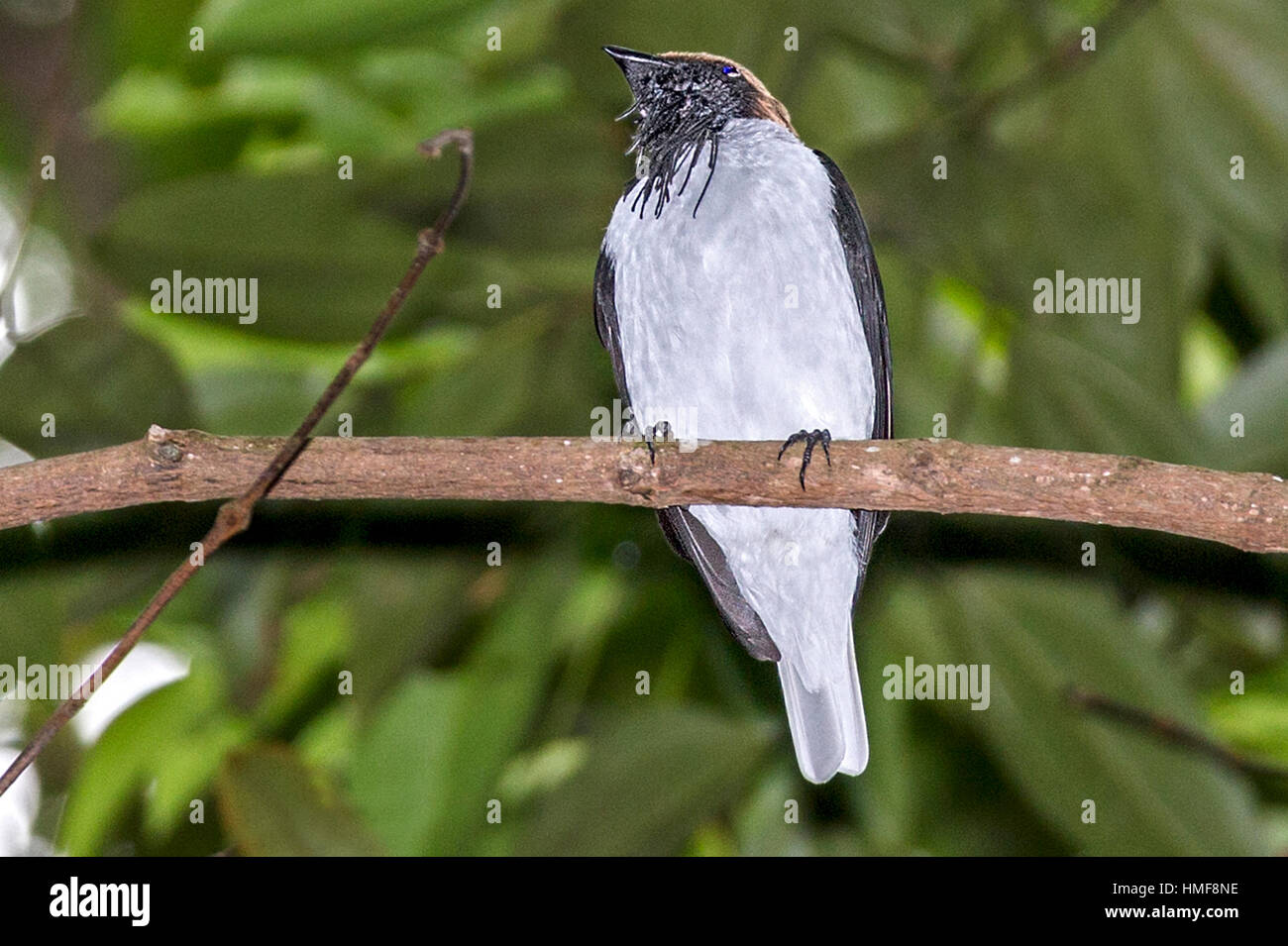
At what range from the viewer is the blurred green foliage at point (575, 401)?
3.13 metres

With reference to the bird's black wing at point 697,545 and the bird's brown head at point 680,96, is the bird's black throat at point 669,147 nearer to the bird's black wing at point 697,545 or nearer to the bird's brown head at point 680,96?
the bird's brown head at point 680,96

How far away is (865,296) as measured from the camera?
105 inches

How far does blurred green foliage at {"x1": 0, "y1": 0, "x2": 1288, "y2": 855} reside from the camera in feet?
10.3

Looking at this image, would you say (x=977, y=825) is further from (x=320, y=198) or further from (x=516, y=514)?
(x=320, y=198)

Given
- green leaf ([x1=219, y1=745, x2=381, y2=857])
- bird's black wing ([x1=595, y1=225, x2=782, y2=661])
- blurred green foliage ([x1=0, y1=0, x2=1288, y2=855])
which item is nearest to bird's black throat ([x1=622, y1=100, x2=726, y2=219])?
bird's black wing ([x1=595, y1=225, x2=782, y2=661])

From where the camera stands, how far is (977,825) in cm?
371

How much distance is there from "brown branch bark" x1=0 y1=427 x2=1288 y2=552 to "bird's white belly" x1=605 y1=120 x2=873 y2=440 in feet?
1.93

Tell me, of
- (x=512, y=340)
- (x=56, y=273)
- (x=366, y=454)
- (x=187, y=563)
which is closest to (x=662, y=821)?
(x=512, y=340)

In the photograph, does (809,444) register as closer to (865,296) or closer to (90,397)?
(865,296)

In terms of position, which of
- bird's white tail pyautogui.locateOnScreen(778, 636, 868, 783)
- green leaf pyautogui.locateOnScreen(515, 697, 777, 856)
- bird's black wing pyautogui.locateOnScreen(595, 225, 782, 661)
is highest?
bird's black wing pyautogui.locateOnScreen(595, 225, 782, 661)

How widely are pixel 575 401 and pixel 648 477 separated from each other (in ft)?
5.52

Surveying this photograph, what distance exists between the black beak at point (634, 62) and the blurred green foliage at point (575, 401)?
53 cm

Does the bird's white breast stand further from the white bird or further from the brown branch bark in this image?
the brown branch bark

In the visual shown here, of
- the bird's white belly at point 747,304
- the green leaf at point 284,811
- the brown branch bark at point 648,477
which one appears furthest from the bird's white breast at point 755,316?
the green leaf at point 284,811
